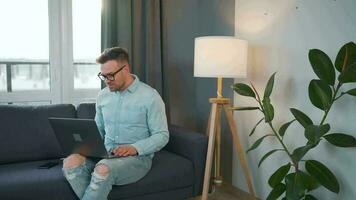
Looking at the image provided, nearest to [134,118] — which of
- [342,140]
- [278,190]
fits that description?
[278,190]

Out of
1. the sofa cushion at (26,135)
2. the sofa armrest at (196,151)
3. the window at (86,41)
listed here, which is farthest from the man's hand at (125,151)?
the window at (86,41)

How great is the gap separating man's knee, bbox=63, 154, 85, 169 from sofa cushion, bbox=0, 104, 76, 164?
0.49 metres

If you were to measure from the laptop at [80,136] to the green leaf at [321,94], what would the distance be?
118 cm

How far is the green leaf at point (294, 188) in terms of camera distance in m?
1.71

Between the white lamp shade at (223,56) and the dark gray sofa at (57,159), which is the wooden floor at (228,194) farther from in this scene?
the white lamp shade at (223,56)

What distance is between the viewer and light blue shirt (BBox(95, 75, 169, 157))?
6.95 ft

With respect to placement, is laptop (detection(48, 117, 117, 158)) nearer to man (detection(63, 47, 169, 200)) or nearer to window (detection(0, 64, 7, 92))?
man (detection(63, 47, 169, 200))

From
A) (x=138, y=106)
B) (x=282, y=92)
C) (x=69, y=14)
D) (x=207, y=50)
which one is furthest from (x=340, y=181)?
(x=69, y=14)

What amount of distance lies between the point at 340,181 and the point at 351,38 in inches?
32.3

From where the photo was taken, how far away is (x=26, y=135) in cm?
224

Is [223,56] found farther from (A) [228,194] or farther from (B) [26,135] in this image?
(B) [26,135]

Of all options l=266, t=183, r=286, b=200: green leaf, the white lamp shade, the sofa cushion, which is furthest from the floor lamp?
the sofa cushion

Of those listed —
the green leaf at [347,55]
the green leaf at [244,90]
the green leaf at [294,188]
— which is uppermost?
the green leaf at [347,55]

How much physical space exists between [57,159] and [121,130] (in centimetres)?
54
